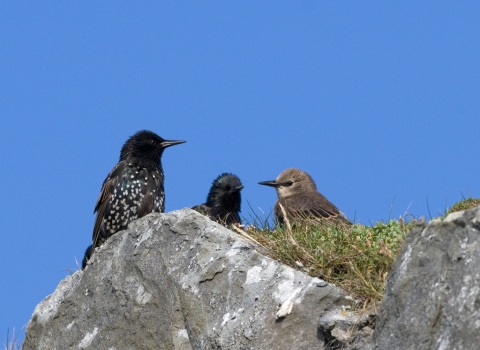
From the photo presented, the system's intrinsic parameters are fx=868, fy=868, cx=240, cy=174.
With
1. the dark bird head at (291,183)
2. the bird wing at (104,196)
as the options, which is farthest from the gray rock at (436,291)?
the dark bird head at (291,183)

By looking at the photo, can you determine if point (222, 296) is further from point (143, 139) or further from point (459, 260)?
point (143, 139)

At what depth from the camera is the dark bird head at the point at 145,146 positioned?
35.1 ft

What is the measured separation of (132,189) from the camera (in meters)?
10.2

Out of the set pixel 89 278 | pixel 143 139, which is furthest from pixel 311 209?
pixel 89 278

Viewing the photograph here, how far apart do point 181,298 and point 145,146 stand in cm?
373

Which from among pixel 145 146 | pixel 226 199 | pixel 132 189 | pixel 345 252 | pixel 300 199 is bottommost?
pixel 345 252

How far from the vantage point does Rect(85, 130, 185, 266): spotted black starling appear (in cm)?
1022

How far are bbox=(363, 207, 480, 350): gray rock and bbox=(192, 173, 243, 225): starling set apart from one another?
637 cm

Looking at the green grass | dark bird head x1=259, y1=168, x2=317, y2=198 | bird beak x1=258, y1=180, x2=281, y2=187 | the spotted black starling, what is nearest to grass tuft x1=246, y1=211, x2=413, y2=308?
the green grass

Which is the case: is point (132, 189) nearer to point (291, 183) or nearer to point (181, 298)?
point (291, 183)

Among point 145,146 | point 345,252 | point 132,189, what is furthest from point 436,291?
point 145,146

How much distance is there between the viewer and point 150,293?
303 inches

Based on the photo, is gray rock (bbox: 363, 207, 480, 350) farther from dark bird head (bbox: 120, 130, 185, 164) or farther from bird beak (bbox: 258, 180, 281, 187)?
bird beak (bbox: 258, 180, 281, 187)

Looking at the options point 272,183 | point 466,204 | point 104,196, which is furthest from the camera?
point 272,183
